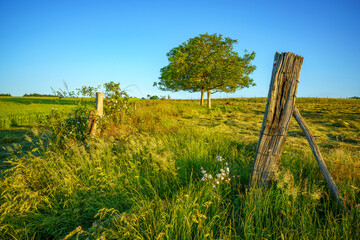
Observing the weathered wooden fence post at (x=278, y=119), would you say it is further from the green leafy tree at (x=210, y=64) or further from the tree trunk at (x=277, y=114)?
the green leafy tree at (x=210, y=64)

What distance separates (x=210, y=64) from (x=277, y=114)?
15.4m

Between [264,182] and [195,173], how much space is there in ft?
3.62

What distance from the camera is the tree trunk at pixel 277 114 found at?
2.45m

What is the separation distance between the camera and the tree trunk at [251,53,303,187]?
2.45m

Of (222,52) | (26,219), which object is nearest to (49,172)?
(26,219)

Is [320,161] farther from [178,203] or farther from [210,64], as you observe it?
[210,64]

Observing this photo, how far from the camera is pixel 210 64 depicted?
16984 mm

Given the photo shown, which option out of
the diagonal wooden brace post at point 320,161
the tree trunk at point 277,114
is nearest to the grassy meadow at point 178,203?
the diagonal wooden brace post at point 320,161

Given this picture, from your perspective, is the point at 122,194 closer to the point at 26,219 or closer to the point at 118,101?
the point at 26,219

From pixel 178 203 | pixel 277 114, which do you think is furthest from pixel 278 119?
pixel 178 203

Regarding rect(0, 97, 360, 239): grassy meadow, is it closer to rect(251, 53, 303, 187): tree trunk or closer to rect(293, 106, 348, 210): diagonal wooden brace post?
rect(293, 106, 348, 210): diagonal wooden brace post

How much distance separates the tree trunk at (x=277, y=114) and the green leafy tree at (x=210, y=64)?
14594mm

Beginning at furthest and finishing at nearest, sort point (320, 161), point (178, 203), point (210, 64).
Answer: point (210, 64), point (320, 161), point (178, 203)

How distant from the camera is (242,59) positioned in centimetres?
1809
